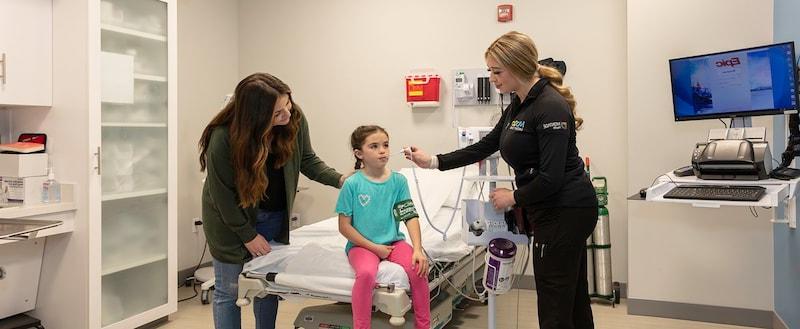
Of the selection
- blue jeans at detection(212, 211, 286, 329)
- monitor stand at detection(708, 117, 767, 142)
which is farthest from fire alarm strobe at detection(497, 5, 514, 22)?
blue jeans at detection(212, 211, 286, 329)

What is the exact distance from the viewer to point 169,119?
3.54 m

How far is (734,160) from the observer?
8.42 ft

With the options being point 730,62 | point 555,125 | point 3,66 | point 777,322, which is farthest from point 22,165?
point 777,322

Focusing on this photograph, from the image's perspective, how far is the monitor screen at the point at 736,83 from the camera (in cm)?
271

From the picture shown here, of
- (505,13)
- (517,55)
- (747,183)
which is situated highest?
(505,13)

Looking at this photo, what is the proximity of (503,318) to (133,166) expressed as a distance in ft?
7.71

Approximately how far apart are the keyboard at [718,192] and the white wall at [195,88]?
11.1 ft

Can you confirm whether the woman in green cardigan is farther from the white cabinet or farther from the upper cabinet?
the upper cabinet

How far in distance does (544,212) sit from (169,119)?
2.42m

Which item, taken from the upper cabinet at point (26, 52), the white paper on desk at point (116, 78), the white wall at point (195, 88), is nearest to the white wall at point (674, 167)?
the white paper on desk at point (116, 78)

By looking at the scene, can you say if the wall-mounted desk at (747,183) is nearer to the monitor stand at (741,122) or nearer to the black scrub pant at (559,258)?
the monitor stand at (741,122)

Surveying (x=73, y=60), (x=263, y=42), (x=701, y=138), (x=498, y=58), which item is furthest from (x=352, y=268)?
(x=263, y=42)

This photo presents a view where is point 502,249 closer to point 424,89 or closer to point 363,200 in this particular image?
point 363,200

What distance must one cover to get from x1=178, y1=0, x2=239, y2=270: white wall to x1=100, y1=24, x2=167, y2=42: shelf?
890 mm
